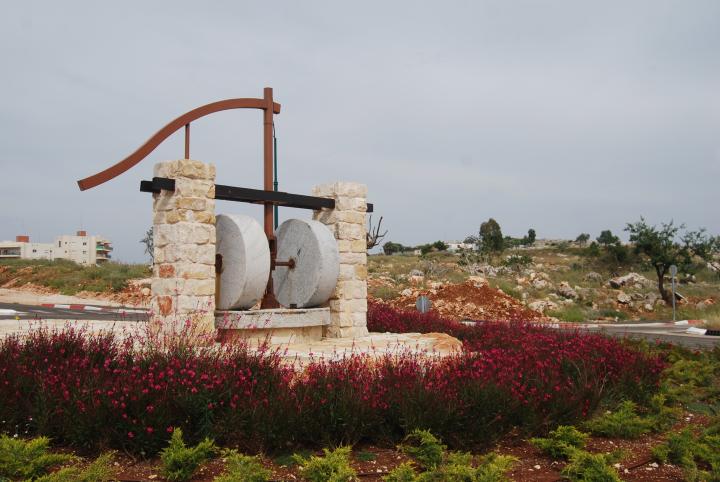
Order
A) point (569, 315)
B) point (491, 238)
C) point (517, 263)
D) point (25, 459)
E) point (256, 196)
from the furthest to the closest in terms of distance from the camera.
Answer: point (491, 238)
point (517, 263)
point (569, 315)
point (256, 196)
point (25, 459)

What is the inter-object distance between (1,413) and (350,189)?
6.30m

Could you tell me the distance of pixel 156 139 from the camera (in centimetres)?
892

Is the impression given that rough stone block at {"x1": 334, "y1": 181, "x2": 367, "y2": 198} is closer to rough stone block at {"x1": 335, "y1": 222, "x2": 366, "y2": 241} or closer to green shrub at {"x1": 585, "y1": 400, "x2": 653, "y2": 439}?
rough stone block at {"x1": 335, "y1": 222, "x2": 366, "y2": 241}

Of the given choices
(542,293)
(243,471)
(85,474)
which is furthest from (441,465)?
(542,293)

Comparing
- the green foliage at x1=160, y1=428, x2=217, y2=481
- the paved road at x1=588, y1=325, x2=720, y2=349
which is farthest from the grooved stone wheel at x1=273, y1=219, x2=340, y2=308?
the paved road at x1=588, y1=325, x2=720, y2=349

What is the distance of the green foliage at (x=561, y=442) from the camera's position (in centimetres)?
501

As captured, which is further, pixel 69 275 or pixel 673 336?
pixel 69 275

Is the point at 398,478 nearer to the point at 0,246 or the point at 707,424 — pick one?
the point at 707,424

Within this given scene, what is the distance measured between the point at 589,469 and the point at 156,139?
6.91 m

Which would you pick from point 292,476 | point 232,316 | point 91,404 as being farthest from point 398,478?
point 232,316

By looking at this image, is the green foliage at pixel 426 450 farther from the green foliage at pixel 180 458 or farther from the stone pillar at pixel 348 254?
the stone pillar at pixel 348 254

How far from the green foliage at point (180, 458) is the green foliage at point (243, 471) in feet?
0.70

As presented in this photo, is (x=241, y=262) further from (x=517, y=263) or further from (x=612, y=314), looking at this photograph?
(x=517, y=263)

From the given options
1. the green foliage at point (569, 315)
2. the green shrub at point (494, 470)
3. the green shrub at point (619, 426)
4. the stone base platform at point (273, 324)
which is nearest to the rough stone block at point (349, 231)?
the stone base platform at point (273, 324)
